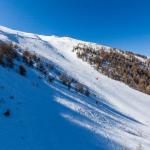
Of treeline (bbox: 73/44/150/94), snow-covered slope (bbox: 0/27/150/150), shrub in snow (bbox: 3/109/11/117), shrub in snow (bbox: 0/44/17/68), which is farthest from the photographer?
treeline (bbox: 73/44/150/94)

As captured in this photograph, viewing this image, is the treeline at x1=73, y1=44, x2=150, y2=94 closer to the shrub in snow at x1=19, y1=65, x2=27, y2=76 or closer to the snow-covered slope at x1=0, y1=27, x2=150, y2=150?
the snow-covered slope at x1=0, y1=27, x2=150, y2=150

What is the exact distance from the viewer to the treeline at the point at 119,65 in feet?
123

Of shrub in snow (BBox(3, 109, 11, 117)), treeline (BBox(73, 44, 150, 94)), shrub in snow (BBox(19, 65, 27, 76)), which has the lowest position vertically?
shrub in snow (BBox(3, 109, 11, 117))

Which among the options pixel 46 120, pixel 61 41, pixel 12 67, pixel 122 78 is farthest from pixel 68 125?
pixel 61 41

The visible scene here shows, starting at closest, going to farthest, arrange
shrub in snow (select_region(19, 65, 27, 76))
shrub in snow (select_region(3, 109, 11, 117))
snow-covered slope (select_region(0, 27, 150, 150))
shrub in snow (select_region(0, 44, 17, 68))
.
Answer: snow-covered slope (select_region(0, 27, 150, 150)) → shrub in snow (select_region(3, 109, 11, 117)) → shrub in snow (select_region(0, 44, 17, 68)) → shrub in snow (select_region(19, 65, 27, 76))

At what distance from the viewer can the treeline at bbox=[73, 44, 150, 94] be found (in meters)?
37.6

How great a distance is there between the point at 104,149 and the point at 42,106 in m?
3.61

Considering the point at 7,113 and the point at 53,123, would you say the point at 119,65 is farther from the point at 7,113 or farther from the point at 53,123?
the point at 7,113

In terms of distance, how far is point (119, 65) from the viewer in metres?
42.1

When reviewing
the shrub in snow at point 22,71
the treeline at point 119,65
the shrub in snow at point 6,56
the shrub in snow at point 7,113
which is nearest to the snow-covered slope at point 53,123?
the shrub in snow at point 7,113

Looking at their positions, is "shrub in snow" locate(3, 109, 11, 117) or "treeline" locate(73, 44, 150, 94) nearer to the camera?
"shrub in snow" locate(3, 109, 11, 117)

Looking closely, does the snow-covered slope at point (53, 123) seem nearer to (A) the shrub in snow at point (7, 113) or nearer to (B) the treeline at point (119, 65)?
(A) the shrub in snow at point (7, 113)

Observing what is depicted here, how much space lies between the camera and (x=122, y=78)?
37.3 meters

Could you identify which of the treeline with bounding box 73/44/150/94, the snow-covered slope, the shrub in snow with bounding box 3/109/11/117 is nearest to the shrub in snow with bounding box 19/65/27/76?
the snow-covered slope
